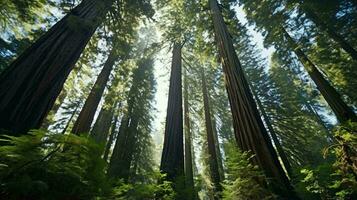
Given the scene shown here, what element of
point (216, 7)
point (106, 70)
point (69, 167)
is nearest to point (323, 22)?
point (216, 7)

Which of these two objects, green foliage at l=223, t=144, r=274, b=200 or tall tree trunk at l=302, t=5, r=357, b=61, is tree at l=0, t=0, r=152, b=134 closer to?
green foliage at l=223, t=144, r=274, b=200

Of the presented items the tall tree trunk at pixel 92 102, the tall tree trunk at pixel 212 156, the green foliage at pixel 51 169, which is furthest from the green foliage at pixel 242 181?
the tall tree trunk at pixel 212 156

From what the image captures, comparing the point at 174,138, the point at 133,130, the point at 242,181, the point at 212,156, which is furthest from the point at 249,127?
the point at 133,130

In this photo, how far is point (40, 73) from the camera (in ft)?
13.0

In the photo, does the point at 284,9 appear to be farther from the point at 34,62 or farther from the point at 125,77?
the point at 34,62

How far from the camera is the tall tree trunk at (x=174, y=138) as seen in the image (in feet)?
20.6

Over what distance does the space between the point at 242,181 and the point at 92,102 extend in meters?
7.97

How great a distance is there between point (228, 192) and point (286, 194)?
2.60ft

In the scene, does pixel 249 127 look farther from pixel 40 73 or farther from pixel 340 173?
pixel 40 73

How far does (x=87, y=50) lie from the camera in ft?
29.5

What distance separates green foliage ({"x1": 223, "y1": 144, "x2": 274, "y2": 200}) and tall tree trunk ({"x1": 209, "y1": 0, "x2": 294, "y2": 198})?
9.8 inches

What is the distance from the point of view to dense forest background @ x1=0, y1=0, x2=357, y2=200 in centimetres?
178

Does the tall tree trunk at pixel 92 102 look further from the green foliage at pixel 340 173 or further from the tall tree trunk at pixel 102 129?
the green foliage at pixel 340 173

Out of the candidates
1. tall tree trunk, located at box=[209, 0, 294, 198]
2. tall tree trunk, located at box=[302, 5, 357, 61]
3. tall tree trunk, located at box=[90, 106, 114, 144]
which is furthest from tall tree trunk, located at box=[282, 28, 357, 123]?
tall tree trunk, located at box=[90, 106, 114, 144]
